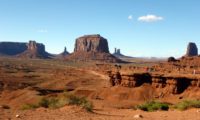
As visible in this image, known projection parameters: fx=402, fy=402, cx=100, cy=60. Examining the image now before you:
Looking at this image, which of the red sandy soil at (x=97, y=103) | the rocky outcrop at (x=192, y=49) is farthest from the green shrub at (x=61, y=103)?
the rocky outcrop at (x=192, y=49)

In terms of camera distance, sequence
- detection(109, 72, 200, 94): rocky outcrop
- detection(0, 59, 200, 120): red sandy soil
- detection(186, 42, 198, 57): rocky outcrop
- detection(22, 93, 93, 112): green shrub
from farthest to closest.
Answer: detection(186, 42, 198, 57): rocky outcrop → detection(109, 72, 200, 94): rocky outcrop → detection(22, 93, 93, 112): green shrub → detection(0, 59, 200, 120): red sandy soil

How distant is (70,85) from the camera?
3051 inches

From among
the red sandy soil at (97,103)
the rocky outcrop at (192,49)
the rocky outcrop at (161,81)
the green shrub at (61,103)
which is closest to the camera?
the red sandy soil at (97,103)

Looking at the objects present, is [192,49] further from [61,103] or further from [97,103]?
[61,103]

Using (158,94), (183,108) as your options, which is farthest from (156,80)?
(183,108)

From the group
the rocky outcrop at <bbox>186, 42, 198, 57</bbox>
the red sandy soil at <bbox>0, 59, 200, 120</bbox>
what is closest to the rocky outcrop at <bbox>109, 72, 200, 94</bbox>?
the red sandy soil at <bbox>0, 59, 200, 120</bbox>

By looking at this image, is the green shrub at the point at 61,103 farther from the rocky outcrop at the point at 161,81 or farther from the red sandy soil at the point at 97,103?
the rocky outcrop at the point at 161,81

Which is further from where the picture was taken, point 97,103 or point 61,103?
point 97,103

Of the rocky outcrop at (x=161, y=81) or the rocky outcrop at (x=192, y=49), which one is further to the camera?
the rocky outcrop at (x=192, y=49)

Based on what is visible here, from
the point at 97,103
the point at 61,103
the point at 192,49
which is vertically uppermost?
the point at 192,49

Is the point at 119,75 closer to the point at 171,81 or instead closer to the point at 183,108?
the point at 171,81

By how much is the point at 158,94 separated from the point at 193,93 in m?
4.83

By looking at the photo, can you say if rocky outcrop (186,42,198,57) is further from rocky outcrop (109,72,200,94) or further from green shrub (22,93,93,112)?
green shrub (22,93,93,112)

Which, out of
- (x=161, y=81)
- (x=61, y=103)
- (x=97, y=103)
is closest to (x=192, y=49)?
(x=161, y=81)
